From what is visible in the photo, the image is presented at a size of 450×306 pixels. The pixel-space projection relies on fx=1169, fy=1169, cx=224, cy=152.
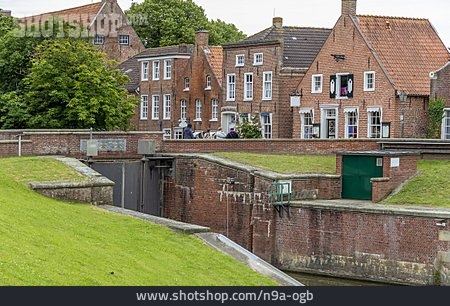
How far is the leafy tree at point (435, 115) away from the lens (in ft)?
169

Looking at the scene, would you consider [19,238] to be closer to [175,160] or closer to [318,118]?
[175,160]

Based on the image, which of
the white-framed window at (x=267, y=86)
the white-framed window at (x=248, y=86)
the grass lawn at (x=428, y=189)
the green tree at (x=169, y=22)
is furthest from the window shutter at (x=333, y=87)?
the green tree at (x=169, y=22)

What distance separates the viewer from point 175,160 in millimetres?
46312

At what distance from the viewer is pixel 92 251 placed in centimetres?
2620

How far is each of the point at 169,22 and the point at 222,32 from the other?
6.45m

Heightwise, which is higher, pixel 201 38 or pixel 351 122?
pixel 201 38

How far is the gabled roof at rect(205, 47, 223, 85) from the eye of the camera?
6654cm

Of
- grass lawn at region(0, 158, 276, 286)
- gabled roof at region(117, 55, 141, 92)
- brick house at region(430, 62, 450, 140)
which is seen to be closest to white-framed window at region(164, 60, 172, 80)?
gabled roof at region(117, 55, 141, 92)

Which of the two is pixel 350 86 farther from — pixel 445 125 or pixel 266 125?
pixel 266 125

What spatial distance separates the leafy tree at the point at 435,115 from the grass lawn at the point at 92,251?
2163 cm

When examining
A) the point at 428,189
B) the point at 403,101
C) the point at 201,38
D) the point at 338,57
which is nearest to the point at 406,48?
the point at 338,57

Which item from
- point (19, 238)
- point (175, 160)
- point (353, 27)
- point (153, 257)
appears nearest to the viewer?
point (19, 238)

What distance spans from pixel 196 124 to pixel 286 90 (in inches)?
386
